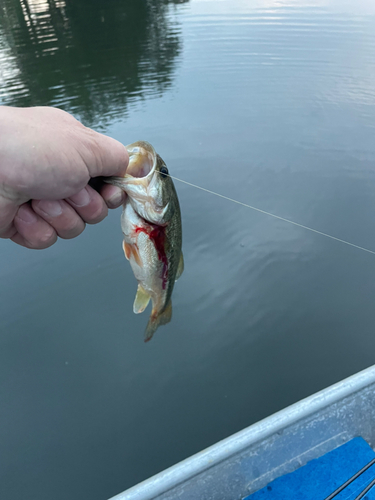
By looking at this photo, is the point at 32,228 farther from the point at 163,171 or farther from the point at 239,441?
the point at 239,441

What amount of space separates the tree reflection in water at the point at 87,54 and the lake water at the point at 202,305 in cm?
118

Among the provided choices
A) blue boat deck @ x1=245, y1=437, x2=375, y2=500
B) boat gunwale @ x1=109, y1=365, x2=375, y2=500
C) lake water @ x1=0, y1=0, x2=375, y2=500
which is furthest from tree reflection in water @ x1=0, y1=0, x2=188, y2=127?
blue boat deck @ x1=245, y1=437, x2=375, y2=500

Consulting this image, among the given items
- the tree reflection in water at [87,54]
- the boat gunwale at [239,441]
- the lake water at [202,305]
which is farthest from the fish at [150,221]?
the tree reflection in water at [87,54]

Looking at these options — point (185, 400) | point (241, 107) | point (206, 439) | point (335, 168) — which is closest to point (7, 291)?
point (185, 400)

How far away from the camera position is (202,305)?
446 cm

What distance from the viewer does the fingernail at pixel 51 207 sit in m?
1.90

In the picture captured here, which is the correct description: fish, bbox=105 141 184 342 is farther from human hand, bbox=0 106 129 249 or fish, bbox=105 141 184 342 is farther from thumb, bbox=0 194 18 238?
thumb, bbox=0 194 18 238

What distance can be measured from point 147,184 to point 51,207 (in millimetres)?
554

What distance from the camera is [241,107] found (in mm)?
8992

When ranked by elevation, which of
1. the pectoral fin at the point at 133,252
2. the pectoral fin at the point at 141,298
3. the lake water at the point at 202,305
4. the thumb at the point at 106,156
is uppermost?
the thumb at the point at 106,156

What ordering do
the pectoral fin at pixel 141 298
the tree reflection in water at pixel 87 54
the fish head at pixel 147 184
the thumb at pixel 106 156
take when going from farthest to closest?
the tree reflection in water at pixel 87 54, the pectoral fin at pixel 141 298, the fish head at pixel 147 184, the thumb at pixel 106 156

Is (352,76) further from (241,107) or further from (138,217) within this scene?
(138,217)

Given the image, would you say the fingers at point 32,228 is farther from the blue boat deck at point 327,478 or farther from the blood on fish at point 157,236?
the blue boat deck at point 327,478

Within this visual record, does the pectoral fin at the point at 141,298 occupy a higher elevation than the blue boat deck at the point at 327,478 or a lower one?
higher
